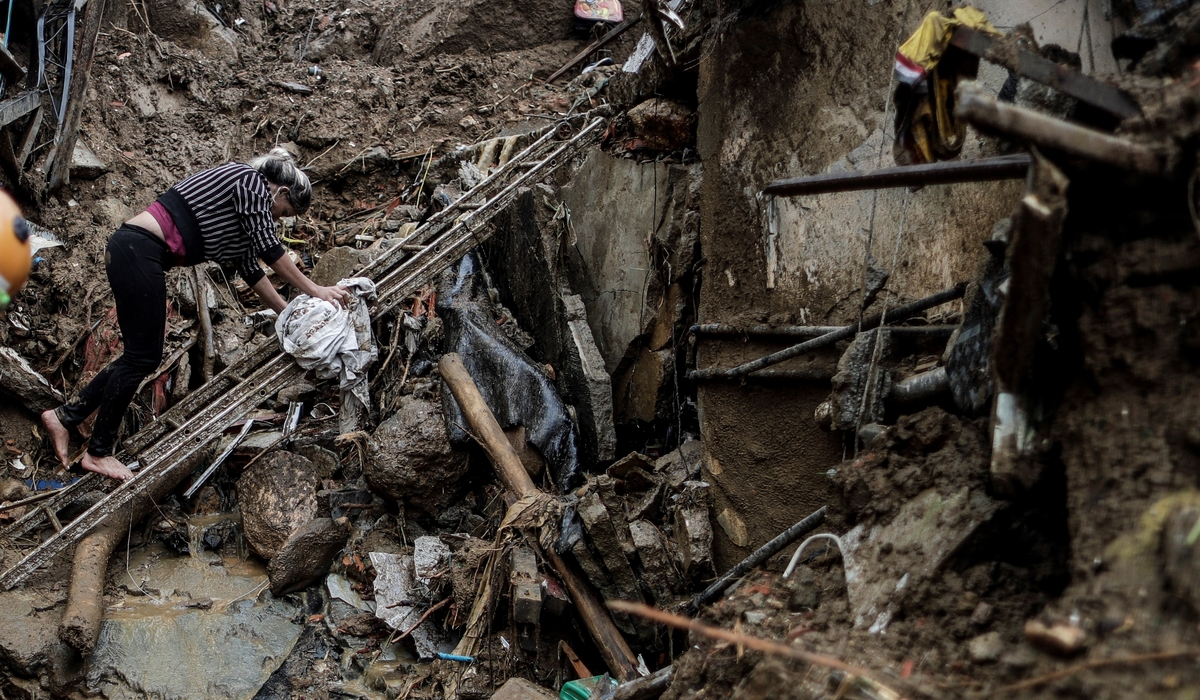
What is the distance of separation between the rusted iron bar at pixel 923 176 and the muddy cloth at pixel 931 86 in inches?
18.9

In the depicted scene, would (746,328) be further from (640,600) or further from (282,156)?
(282,156)

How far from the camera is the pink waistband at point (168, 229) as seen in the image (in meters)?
4.32

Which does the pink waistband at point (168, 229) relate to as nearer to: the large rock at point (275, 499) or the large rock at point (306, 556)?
the large rock at point (275, 499)

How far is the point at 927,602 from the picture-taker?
2.00 meters

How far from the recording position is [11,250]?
2.23 metres

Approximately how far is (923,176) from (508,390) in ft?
11.8

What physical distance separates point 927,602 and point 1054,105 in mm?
1492

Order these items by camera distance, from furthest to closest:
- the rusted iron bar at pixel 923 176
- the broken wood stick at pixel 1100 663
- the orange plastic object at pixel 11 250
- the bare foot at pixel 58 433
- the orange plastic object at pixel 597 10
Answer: the orange plastic object at pixel 597 10
the bare foot at pixel 58 433
the orange plastic object at pixel 11 250
the rusted iron bar at pixel 923 176
the broken wood stick at pixel 1100 663

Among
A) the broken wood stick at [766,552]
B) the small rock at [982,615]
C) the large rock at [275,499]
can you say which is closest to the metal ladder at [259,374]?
the large rock at [275,499]

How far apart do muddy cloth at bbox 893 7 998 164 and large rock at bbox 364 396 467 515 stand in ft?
10.7

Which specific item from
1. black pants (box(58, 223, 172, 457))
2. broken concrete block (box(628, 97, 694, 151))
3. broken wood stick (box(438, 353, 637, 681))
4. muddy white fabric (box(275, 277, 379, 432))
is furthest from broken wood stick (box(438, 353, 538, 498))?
broken concrete block (box(628, 97, 694, 151))

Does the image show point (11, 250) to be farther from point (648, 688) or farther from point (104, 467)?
point (104, 467)

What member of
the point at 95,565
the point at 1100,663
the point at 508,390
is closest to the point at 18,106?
the point at 95,565

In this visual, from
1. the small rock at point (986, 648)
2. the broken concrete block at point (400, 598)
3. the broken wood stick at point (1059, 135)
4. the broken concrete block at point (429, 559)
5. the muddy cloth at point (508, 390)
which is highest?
the broken wood stick at point (1059, 135)
